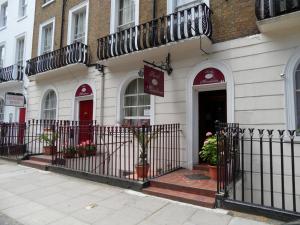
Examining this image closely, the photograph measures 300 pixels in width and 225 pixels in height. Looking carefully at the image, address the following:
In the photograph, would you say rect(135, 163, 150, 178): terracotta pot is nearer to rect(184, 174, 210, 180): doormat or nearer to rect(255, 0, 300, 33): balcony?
rect(184, 174, 210, 180): doormat

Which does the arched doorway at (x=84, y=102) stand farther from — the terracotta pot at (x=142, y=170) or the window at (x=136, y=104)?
the terracotta pot at (x=142, y=170)

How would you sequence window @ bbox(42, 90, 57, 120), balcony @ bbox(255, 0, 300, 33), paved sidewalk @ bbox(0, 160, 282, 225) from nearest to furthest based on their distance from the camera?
paved sidewalk @ bbox(0, 160, 282, 225) < balcony @ bbox(255, 0, 300, 33) < window @ bbox(42, 90, 57, 120)

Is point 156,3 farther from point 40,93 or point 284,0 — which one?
point 40,93

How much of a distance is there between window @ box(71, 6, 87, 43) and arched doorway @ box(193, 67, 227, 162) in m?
6.70

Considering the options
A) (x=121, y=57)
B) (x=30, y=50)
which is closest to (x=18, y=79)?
(x=30, y=50)

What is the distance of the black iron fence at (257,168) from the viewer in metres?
5.05

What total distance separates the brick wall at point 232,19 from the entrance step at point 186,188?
12.8ft

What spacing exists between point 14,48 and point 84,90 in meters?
7.84

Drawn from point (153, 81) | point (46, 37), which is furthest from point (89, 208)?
point (46, 37)

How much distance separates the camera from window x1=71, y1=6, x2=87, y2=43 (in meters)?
12.0

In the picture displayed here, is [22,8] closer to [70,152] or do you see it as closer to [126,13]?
[126,13]

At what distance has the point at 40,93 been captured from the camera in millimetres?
13234

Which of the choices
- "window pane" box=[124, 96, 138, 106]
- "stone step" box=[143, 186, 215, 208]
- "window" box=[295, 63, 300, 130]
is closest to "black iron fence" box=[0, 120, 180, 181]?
"stone step" box=[143, 186, 215, 208]

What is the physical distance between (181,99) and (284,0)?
3616 mm
